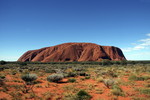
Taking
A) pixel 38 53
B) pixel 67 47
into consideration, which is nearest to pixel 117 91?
pixel 67 47

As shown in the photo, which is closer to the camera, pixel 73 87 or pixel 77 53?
pixel 73 87

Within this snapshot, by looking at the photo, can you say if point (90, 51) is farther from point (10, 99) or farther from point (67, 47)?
point (10, 99)

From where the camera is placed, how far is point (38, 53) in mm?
120750

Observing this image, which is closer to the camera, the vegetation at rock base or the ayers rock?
the vegetation at rock base

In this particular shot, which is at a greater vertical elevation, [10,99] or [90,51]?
[90,51]

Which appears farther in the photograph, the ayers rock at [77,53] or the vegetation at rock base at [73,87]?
the ayers rock at [77,53]

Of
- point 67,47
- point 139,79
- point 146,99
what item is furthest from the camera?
point 67,47

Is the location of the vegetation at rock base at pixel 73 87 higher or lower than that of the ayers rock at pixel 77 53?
lower

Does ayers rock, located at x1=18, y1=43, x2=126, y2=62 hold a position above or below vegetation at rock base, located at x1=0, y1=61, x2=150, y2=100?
above

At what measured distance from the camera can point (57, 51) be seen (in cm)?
10838

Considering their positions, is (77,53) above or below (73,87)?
above

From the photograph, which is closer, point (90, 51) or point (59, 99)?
point (59, 99)

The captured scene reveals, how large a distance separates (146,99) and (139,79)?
8.49 m

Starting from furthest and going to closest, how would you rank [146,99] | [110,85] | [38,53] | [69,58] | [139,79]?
1. [38,53]
2. [69,58]
3. [139,79]
4. [110,85]
5. [146,99]
